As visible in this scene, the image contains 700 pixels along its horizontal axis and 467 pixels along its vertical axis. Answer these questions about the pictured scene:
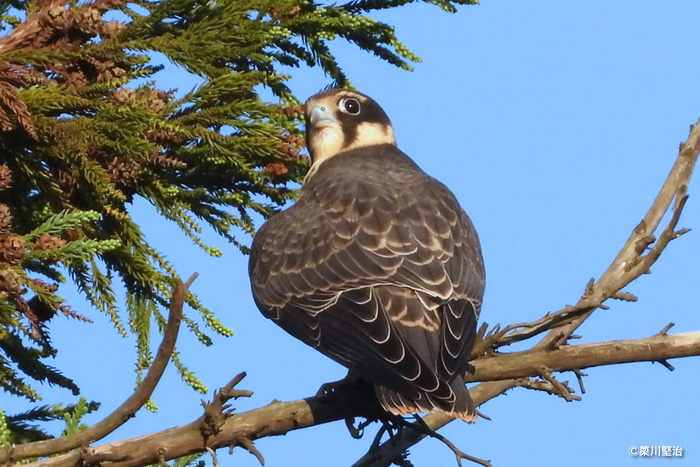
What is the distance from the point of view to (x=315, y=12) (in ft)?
14.5

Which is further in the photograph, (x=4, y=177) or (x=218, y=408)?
(x=4, y=177)

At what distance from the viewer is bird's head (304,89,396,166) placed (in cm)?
509

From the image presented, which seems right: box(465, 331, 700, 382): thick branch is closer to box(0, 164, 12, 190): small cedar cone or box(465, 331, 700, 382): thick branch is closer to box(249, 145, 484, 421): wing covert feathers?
box(249, 145, 484, 421): wing covert feathers

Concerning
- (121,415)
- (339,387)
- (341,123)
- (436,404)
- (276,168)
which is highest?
(341,123)

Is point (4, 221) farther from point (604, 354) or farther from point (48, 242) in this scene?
point (604, 354)

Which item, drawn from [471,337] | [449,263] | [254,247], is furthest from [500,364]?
[254,247]

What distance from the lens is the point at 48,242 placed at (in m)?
3.66

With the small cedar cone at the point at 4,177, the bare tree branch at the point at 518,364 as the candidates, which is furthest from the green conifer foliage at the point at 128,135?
the bare tree branch at the point at 518,364

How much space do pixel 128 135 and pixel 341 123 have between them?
163cm

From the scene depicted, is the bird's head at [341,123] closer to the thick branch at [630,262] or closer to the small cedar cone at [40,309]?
the small cedar cone at [40,309]

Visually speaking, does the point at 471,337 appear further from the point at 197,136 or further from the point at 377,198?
the point at 197,136

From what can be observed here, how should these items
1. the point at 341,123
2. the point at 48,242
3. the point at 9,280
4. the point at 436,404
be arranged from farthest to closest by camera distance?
1. the point at 341,123
2. the point at 48,242
3. the point at 9,280
4. the point at 436,404

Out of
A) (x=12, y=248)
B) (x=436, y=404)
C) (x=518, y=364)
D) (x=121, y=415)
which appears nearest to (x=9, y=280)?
(x=12, y=248)

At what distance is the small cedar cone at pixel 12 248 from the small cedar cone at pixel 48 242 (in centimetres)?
10
